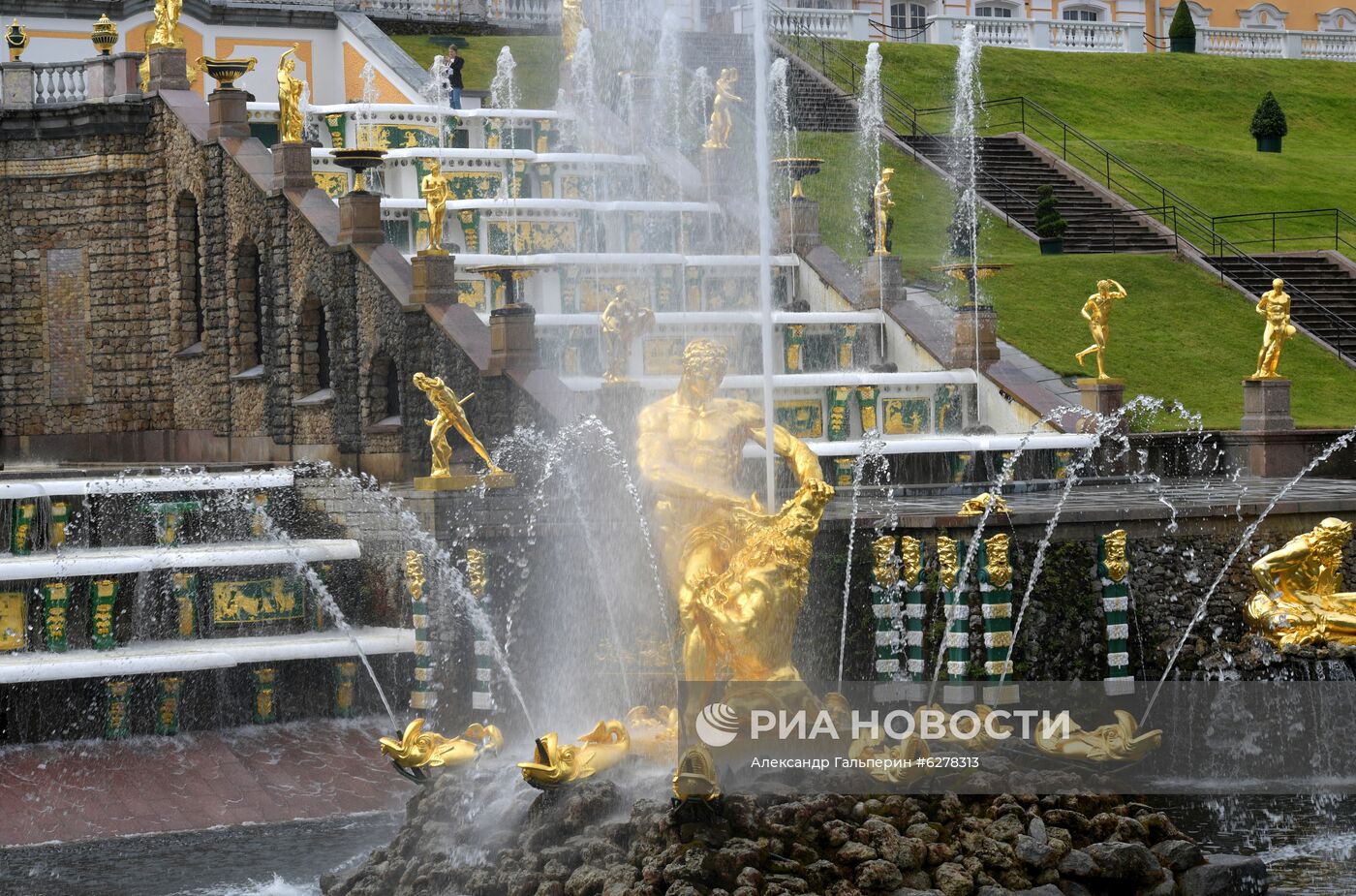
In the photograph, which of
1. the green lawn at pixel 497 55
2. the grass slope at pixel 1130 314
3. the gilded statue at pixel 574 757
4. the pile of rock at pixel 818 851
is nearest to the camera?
the pile of rock at pixel 818 851

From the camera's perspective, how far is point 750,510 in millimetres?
14141

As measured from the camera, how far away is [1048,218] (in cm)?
3566

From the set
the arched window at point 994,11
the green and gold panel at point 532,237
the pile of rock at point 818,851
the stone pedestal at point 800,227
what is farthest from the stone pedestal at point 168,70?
the arched window at point 994,11

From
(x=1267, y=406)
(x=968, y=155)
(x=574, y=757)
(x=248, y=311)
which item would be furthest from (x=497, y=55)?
(x=574, y=757)

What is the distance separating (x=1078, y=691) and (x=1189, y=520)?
1918 mm

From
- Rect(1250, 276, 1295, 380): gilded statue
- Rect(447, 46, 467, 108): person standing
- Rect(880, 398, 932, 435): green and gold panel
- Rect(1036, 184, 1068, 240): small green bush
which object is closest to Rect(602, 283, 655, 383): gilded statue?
Rect(880, 398, 932, 435): green and gold panel

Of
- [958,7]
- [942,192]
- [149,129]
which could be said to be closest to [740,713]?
[149,129]

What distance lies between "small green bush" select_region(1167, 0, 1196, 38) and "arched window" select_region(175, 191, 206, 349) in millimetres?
33293

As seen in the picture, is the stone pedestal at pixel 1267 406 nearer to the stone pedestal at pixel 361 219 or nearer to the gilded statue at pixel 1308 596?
the gilded statue at pixel 1308 596

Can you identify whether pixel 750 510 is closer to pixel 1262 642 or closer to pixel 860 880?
pixel 860 880

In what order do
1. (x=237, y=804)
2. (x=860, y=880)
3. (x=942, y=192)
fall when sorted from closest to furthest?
(x=860, y=880) < (x=237, y=804) < (x=942, y=192)

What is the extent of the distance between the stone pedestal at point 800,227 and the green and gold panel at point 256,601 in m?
10.7

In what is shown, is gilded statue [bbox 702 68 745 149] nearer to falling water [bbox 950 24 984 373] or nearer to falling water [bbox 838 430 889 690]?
falling water [bbox 950 24 984 373]

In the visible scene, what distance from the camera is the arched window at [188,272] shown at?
31.2 metres
